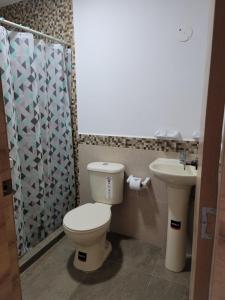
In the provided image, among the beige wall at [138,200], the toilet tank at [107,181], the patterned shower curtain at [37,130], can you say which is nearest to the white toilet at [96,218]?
the toilet tank at [107,181]

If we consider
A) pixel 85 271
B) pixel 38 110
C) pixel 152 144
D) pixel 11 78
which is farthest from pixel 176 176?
pixel 11 78

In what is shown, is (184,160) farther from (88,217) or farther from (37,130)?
(37,130)

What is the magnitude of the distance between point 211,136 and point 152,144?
1342 mm

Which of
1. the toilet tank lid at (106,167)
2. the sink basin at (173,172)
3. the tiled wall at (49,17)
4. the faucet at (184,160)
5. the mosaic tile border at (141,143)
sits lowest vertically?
the toilet tank lid at (106,167)

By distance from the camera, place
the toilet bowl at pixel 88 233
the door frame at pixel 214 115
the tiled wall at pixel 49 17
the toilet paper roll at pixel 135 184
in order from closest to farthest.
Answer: the door frame at pixel 214 115 → the toilet bowl at pixel 88 233 → the toilet paper roll at pixel 135 184 → the tiled wall at pixel 49 17

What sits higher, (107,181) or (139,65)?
(139,65)

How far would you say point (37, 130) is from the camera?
2023 mm

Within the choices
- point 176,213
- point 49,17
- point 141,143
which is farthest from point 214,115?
point 49,17

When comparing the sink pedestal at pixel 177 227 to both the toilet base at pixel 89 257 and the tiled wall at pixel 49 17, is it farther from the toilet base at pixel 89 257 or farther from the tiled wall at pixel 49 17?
the tiled wall at pixel 49 17

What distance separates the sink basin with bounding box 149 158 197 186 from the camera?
64.5 inches

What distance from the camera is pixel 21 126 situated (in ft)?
6.32

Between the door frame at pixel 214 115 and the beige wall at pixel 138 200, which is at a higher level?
the door frame at pixel 214 115

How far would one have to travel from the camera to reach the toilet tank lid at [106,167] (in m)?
2.13

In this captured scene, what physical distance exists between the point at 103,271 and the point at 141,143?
114cm
